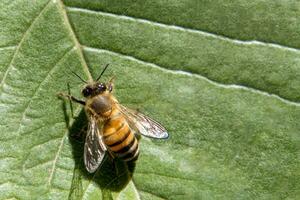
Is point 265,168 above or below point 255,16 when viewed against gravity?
below

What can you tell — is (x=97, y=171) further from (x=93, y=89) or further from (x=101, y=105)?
(x=93, y=89)

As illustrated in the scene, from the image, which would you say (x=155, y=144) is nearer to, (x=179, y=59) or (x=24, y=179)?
(x=179, y=59)

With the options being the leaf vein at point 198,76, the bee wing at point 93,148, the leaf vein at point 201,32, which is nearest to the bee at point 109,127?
the bee wing at point 93,148

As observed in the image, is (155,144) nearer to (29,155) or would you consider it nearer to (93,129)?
(93,129)

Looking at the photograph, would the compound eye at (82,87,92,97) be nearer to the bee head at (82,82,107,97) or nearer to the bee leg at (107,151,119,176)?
the bee head at (82,82,107,97)

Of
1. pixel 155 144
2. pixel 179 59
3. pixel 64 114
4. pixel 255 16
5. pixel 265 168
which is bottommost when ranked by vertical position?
pixel 265 168

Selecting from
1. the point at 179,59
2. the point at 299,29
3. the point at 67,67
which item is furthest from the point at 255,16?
the point at 67,67
